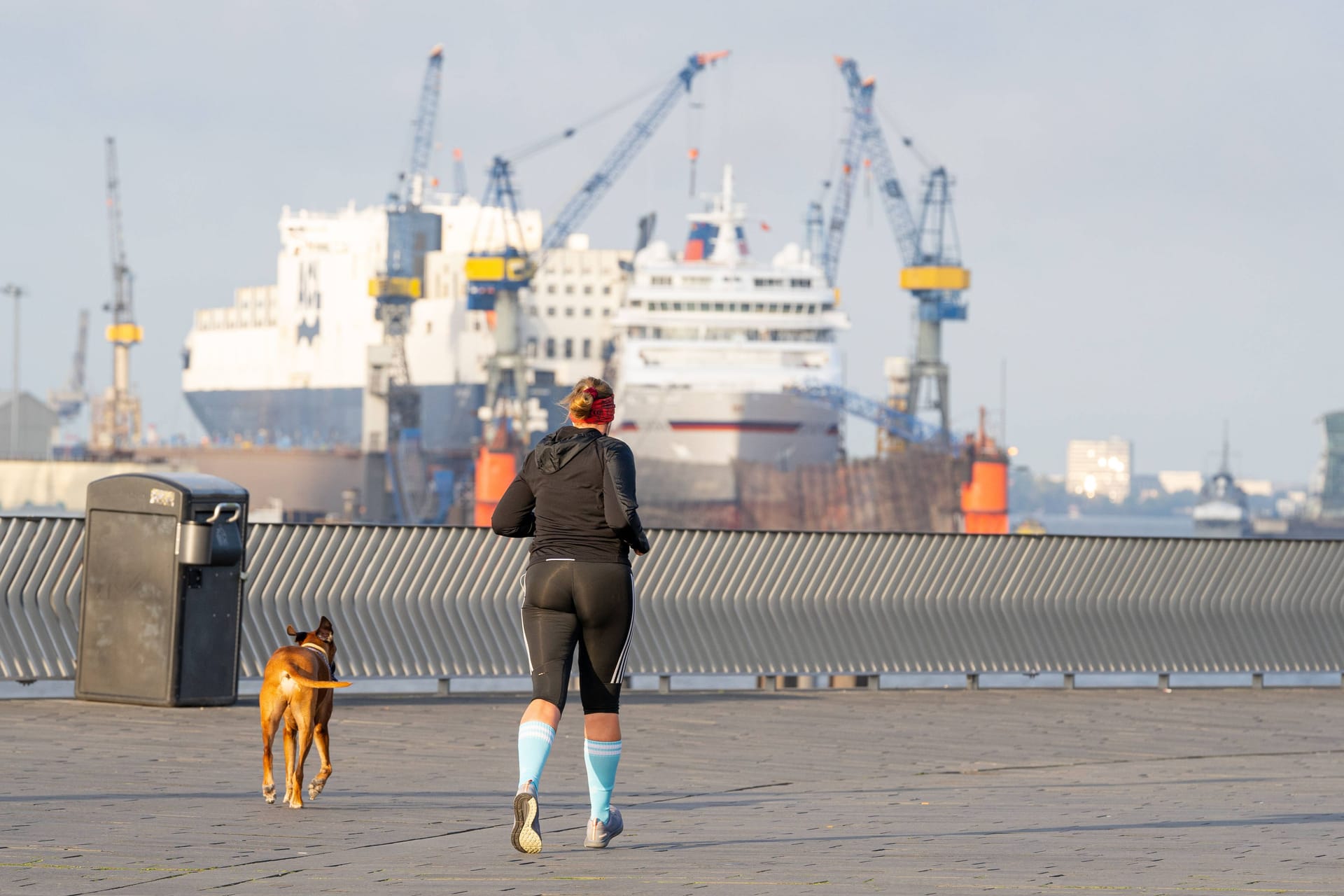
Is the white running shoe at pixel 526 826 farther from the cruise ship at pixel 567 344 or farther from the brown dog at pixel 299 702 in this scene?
the cruise ship at pixel 567 344

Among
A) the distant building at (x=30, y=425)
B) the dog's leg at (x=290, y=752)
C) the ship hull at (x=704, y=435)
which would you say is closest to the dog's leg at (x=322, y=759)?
the dog's leg at (x=290, y=752)

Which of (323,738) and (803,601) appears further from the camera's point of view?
(803,601)

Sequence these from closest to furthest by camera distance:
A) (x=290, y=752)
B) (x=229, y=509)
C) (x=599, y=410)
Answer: (x=599, y=410) < (x=290, y=752) < (x=229, y=509)

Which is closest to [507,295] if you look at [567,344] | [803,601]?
[567,344]

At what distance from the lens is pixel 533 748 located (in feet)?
21.7

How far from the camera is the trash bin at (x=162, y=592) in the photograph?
36.6 feet

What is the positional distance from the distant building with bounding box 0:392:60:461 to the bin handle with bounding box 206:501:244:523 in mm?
133605

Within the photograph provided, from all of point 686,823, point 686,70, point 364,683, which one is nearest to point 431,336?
point 686,70

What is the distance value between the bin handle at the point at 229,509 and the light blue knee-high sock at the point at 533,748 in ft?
16.6

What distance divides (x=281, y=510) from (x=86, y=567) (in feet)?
297

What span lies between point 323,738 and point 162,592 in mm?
3715

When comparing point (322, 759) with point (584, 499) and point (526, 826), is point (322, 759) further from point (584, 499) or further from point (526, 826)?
point (584, 499)

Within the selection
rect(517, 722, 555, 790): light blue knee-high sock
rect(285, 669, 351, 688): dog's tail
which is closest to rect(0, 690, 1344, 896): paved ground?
rect(517, 722, 555, 790): light blue knee-high sock

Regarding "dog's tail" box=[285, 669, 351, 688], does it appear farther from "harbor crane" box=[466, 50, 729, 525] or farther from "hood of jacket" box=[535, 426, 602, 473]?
"harbor crane" box=[466, 50, 729, 525]
